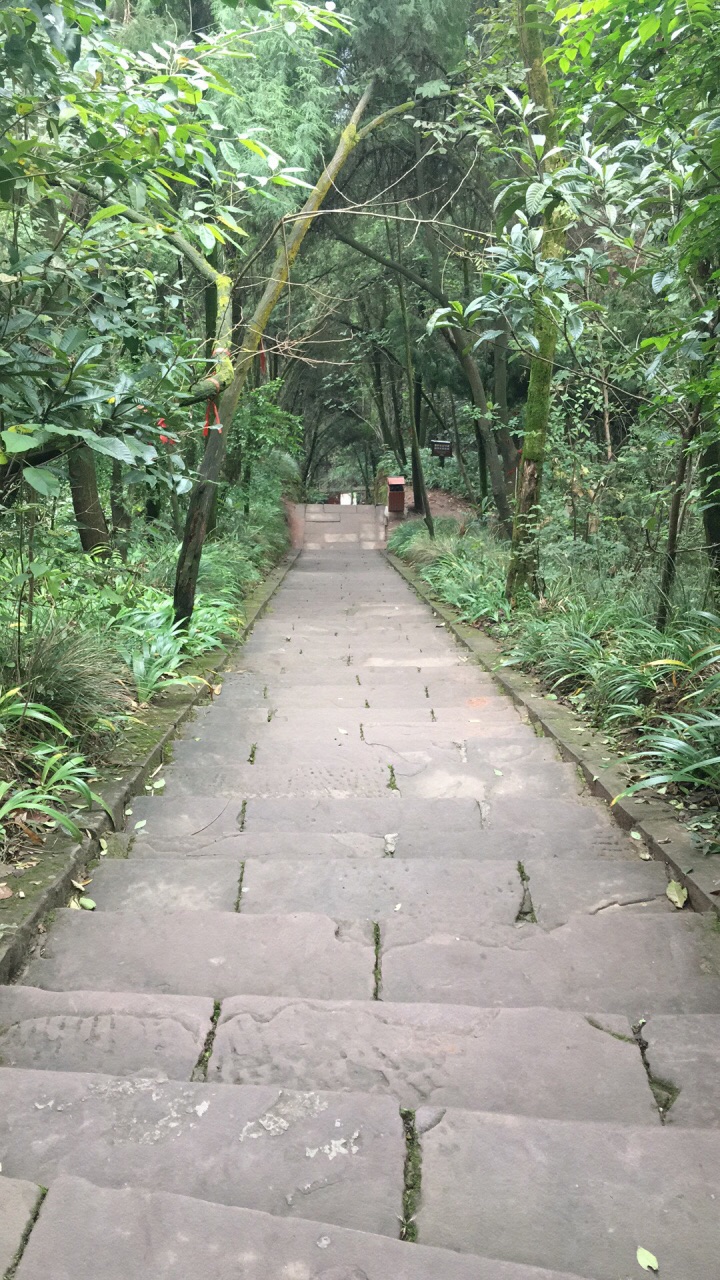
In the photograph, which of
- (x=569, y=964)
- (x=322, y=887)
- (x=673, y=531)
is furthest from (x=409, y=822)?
(x=673, y=531)

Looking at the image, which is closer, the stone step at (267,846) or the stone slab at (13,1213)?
the stone slab at (13,1213)

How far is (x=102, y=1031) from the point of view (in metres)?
1.80

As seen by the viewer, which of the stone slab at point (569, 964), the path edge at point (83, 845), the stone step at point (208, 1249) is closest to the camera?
the stone step at point (208, 1249)

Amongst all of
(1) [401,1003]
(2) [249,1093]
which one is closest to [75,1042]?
(2) [249,1093]

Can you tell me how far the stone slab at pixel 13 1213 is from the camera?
1.21 metres

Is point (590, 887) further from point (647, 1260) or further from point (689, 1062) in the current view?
point (647, 1260)

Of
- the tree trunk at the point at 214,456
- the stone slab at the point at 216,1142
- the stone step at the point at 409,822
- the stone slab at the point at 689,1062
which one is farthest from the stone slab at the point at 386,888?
the tree trunk at the point at 214,456

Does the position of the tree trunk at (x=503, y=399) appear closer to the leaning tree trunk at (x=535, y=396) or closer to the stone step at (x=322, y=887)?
the leaning tree trunk at (x=535, y=396)

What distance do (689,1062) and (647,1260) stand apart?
1.77ft

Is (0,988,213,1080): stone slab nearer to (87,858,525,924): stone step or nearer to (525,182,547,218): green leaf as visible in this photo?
(87,858,525,924): stone step

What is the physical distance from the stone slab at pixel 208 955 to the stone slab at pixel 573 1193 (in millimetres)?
626

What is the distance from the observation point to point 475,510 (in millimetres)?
16297

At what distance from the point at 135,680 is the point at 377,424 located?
71.7 feet

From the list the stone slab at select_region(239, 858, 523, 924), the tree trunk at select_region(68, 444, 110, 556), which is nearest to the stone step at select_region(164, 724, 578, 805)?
the stone slab at select_region(239, 858, 523, 924)
